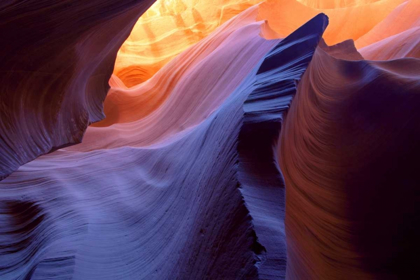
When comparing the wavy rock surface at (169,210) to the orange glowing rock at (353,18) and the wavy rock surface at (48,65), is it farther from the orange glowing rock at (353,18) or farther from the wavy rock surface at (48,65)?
the orange glowing rock at (353,18)

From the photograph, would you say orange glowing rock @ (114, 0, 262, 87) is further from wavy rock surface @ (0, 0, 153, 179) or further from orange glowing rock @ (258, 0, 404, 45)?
wavy rock surface @ (0, 0, 153, 179)

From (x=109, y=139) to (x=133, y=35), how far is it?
1975 millimetres

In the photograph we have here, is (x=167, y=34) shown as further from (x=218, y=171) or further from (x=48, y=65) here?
(x=218, y=171)

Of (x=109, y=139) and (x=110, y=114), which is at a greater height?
(x=110, y=114)

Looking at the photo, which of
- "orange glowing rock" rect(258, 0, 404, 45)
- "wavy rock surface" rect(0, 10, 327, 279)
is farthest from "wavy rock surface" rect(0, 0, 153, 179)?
"orange glowing rock" rect(258, 0, 404, 45)

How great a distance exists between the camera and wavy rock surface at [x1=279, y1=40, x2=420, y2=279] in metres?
0.83

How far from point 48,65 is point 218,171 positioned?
75cm

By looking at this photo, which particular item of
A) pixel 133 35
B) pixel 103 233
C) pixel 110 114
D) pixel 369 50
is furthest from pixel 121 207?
pixel 133 35

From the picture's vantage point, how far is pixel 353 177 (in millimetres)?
1025

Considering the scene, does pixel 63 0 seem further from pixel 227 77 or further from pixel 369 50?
pixel 369 50

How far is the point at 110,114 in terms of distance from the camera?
2283 millimetres

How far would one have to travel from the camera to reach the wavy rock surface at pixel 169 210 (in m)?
0.62

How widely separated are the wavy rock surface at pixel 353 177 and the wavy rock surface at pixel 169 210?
0.42ft

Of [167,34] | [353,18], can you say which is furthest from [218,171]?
[167,34]
